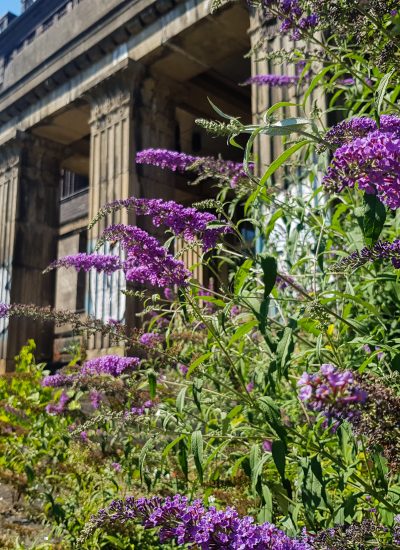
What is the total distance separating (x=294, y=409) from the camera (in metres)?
3.22

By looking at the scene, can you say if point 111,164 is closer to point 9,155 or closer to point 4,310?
point 9,155

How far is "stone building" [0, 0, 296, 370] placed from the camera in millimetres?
8578

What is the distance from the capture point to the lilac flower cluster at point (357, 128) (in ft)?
4.72

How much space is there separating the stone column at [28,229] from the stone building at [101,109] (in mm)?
20

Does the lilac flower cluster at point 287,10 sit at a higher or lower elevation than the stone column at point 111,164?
lower

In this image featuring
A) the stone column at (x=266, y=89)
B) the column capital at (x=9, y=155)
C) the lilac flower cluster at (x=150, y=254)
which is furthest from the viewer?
the column capital at (x=9, y=155)

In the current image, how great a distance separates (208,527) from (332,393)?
632 millimetres

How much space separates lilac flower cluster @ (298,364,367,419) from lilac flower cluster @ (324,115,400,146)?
2.21 feet

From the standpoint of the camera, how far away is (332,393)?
1.00m

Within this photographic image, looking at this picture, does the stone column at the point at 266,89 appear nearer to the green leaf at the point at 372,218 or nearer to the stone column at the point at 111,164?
the stone column at the point at 111,164

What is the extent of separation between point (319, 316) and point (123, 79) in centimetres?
807

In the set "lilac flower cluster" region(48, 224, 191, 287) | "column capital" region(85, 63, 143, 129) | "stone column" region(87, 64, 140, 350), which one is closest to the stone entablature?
"column capital" region(85, 63, 143, 129)

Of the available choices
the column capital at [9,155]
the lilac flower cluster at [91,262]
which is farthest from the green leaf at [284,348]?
the column capital at [9,155]

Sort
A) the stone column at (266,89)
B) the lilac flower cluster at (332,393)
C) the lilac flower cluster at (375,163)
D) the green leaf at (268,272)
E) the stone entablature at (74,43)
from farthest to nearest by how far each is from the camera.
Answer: the stone entablature at (74,43)
the stone column at (266,89)
the green leaf at (268,272)
the lilac flower cluster at (375,163)
the lilac flower cluster at (332,393)
